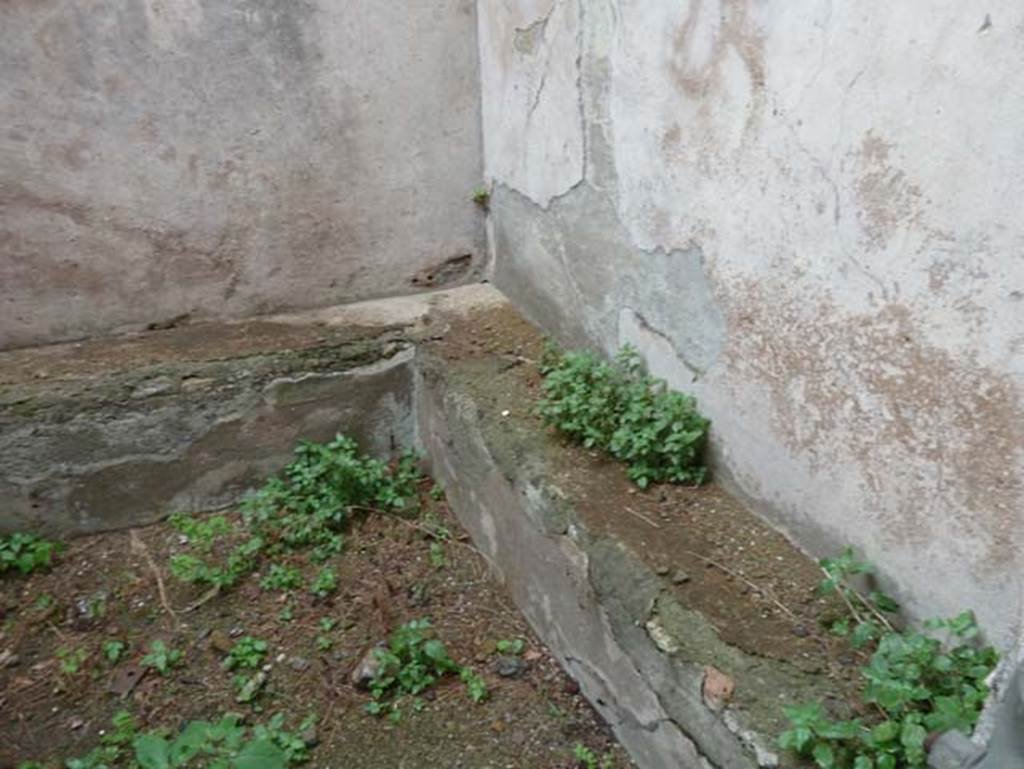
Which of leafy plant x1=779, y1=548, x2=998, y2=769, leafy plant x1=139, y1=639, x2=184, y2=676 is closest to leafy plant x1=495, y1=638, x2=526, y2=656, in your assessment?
leafy plant x1=139, y1=639, x2=184, y2=676

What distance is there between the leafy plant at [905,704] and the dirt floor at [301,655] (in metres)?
0.69

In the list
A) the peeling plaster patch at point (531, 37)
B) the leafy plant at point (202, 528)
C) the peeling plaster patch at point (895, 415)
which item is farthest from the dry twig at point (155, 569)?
the peeling plaster patch at point (531, 37)

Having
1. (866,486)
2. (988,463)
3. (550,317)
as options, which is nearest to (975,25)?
(988,463)

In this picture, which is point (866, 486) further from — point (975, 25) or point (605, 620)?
point (975, 25)

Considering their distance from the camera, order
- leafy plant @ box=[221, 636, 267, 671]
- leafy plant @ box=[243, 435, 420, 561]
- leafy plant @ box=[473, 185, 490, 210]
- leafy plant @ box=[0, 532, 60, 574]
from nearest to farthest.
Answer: leafy plant @ box=[221, 636, 267, 671] → leafy plant @ box=[0, 532, 60, 574] → leafy plant @ box=[243, 435, 420, 561] → leafy plant @ box=[473, 185, 490, 210]

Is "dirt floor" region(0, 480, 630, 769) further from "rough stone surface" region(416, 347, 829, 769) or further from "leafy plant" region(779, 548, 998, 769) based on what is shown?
"leafy plant" region(779, 548, 998, 769)

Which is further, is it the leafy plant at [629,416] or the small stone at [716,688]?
the leafy plant at [629,416]

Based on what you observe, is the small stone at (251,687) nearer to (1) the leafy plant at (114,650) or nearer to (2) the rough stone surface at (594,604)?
(1) the leafy plant at (114,650)

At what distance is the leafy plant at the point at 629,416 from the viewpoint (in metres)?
2.31

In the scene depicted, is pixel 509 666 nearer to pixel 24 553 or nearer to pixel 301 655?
pixel 301 655

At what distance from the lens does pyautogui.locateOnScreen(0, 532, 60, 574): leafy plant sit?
270cm

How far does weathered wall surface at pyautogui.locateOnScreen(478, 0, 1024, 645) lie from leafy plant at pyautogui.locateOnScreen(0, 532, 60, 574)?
5.91 ft

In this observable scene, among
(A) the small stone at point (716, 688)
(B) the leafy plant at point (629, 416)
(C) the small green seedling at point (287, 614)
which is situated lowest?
(C) the small green seedling at point (287, 614)

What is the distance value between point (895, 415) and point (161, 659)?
6.36ft
